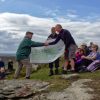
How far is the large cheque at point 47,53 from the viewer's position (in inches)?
738

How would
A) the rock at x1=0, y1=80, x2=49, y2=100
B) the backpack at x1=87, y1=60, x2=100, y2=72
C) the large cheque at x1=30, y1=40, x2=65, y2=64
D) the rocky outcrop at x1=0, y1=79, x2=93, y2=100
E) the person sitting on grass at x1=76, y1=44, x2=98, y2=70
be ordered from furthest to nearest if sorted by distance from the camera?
the person sitting on grass at x1=76, y1=44, x2=98, y2=70, the large cheque at x1=30, y1=40, x2=65, y2=64, the backpack at x1=87, y1=60, x2=100, y2=72, the rock at x1=0, y1=80, x2=49, y2=100, the rocky outcrop at x1=0, y1=79, x2=93, y2=100

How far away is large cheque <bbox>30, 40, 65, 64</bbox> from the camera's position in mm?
18750

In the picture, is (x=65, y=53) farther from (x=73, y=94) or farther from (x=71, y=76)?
(x=73, y=94)

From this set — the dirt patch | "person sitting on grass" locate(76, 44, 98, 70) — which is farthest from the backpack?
the dirt patch

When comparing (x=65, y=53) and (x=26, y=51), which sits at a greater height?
(x=26, y=51)

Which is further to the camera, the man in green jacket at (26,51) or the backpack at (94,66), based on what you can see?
the backpack at (94,66)

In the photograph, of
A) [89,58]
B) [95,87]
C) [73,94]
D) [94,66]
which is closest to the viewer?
[73,94]

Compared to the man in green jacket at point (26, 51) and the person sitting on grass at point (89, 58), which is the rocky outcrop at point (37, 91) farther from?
the person sitting on grass at point (89, 58)

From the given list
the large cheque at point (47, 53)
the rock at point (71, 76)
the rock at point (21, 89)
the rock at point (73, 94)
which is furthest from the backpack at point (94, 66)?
the rock at point (73, 94)

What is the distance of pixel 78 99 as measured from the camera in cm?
1397

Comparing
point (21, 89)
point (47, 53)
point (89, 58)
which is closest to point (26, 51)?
point (47, 53)

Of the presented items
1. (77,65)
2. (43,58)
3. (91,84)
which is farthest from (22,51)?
(91,84)

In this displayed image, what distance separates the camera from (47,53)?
19.2 metres

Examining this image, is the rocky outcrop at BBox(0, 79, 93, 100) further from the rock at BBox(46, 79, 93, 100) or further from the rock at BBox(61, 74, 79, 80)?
the rock at BBox(61, 74, 79, 80)
